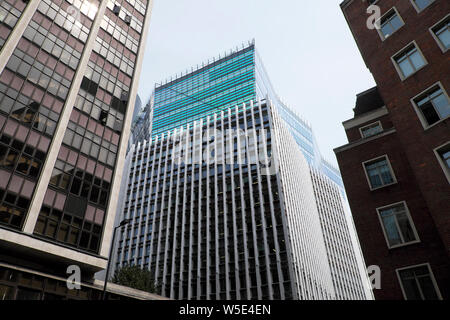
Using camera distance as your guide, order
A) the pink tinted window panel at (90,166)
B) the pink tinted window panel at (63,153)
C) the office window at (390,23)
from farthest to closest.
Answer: the pink tinted window panel at (90,166) → the pink tinted window panel at (63,153) → the office window at (390,23)

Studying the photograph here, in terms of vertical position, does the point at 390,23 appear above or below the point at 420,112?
above

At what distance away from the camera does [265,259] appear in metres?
59.8

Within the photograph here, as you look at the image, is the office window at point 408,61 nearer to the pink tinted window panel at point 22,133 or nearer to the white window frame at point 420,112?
the white window frame at point 420,112

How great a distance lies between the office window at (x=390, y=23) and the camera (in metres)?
21.1

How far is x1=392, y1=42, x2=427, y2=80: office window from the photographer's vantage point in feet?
62.3

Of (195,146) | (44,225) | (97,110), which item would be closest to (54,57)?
(97,110)

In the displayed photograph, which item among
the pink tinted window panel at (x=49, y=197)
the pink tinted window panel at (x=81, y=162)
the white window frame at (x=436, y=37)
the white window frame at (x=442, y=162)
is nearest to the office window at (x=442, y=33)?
the white window frame at (x=436, y=37)

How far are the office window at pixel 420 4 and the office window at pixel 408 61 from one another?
8.26ft

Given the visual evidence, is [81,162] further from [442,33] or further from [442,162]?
[442,33]

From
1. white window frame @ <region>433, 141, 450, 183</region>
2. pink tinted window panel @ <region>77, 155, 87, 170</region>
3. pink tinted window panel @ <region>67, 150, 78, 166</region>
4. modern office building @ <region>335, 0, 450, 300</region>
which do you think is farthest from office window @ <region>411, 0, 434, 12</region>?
pink tinted window panel @ <region>67, 150, 78, 166</region>

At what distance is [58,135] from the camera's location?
28.1m

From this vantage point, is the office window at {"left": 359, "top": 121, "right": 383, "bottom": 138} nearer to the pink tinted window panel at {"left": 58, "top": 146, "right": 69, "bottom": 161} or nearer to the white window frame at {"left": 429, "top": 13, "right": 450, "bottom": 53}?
the white window frame at {"left": 429, "top": 13, "right": 450, "bottom": 53}

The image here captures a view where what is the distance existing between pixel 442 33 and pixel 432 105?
14.5 ft

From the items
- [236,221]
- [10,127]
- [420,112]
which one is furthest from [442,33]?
[236,221]
